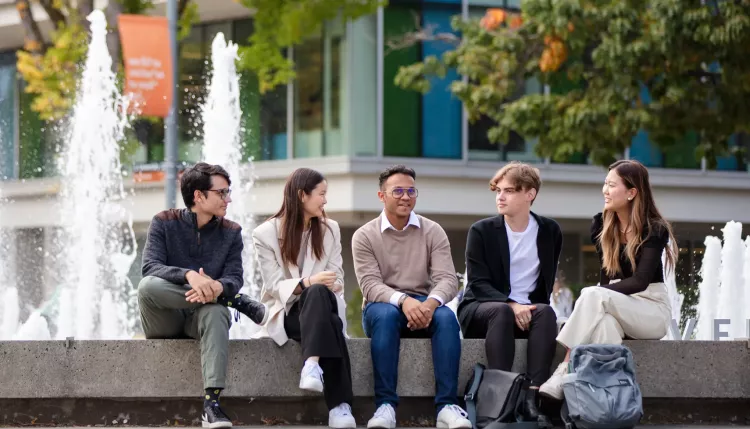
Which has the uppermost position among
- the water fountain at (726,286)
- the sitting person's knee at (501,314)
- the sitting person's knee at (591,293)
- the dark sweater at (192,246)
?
the dark sweater at (192,246)

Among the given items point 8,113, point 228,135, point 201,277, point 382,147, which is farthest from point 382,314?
point 8,113

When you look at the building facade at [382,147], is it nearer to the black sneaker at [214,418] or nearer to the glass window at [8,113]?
the glass window at [8,113]

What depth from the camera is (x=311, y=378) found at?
7070mm

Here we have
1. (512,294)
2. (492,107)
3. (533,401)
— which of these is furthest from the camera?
(492,107)

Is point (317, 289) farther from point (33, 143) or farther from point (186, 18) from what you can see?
point (33, 143)

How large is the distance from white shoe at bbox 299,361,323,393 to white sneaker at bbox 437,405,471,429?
0.69m

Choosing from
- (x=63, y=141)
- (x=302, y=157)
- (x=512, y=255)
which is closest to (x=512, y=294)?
(x=512, y=255)

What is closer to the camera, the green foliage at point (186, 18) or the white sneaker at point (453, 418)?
the white sneaker at point (453, 418)

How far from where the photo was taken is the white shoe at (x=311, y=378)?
706 cm

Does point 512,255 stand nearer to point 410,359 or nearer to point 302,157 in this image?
point 410,359

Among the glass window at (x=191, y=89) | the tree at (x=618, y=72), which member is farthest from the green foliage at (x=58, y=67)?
the tree at (x=618, y=72)

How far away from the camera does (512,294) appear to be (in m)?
7.87

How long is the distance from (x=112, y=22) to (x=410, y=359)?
13.0 meters

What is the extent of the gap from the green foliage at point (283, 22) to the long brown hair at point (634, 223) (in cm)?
1422
